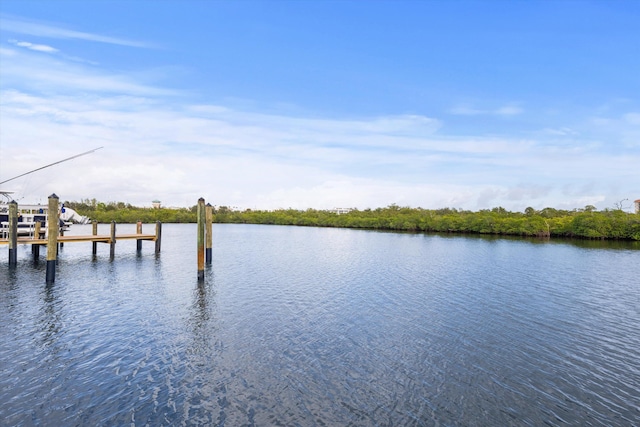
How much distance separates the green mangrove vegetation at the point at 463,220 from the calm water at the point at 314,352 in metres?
50.4

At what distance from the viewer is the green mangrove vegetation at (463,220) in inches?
2441

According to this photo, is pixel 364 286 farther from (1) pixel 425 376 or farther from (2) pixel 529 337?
(1) pixel 425 376

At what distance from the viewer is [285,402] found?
26.1 feet

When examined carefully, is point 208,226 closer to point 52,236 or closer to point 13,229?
point 52,236

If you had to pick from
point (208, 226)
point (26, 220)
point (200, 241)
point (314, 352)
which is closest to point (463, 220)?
point (208, 226)

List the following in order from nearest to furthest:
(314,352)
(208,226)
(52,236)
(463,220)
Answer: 1. (314,352)
2. (52,236)
3. (208,226)
4. (463,220)

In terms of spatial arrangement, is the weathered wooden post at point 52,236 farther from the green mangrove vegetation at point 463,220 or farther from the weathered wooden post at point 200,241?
the green mangrove vegetation at point 463,220

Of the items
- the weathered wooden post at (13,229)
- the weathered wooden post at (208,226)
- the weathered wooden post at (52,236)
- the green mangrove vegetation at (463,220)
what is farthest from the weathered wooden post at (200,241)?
the green mangrove vegetation at (463,220)

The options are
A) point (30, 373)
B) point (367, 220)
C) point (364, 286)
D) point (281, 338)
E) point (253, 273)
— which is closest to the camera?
point (30, 373)

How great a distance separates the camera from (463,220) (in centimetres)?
8244

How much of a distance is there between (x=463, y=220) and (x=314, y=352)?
77864 mm

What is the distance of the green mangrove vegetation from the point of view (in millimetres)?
62000

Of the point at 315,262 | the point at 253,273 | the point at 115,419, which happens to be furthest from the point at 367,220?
the point at 115,419

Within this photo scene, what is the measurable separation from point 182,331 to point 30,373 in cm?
403
